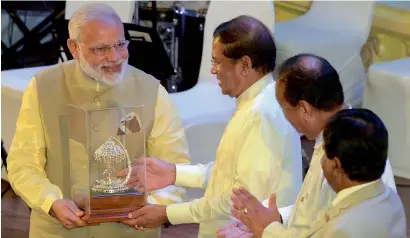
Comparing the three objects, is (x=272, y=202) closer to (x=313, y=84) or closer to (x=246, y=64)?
(x=313, y=84)

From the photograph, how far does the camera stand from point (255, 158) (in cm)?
212

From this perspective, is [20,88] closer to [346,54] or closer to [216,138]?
[216,138]

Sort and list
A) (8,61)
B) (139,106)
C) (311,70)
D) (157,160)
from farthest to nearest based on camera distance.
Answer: (8,61)
(157,160)
(139,106)
(311,70)

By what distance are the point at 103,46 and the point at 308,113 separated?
74 cm

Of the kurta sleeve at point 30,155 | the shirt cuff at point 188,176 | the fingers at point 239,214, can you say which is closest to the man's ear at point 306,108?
the fingers at point 239,214

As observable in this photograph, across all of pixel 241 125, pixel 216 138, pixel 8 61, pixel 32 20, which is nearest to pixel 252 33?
pixel 241 125

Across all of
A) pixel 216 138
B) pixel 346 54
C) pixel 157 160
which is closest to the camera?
pixel 157 160

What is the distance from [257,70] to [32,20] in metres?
5.90

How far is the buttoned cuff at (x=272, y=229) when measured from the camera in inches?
74.7

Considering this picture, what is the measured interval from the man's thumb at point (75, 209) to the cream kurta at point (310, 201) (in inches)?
25.6

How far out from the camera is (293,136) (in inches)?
87.8

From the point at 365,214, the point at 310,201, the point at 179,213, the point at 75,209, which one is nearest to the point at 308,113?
the point at 310,201

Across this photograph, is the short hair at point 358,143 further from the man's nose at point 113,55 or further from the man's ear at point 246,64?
the man's nose at point 113,55

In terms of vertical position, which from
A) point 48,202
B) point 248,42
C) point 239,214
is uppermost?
point 248,42
